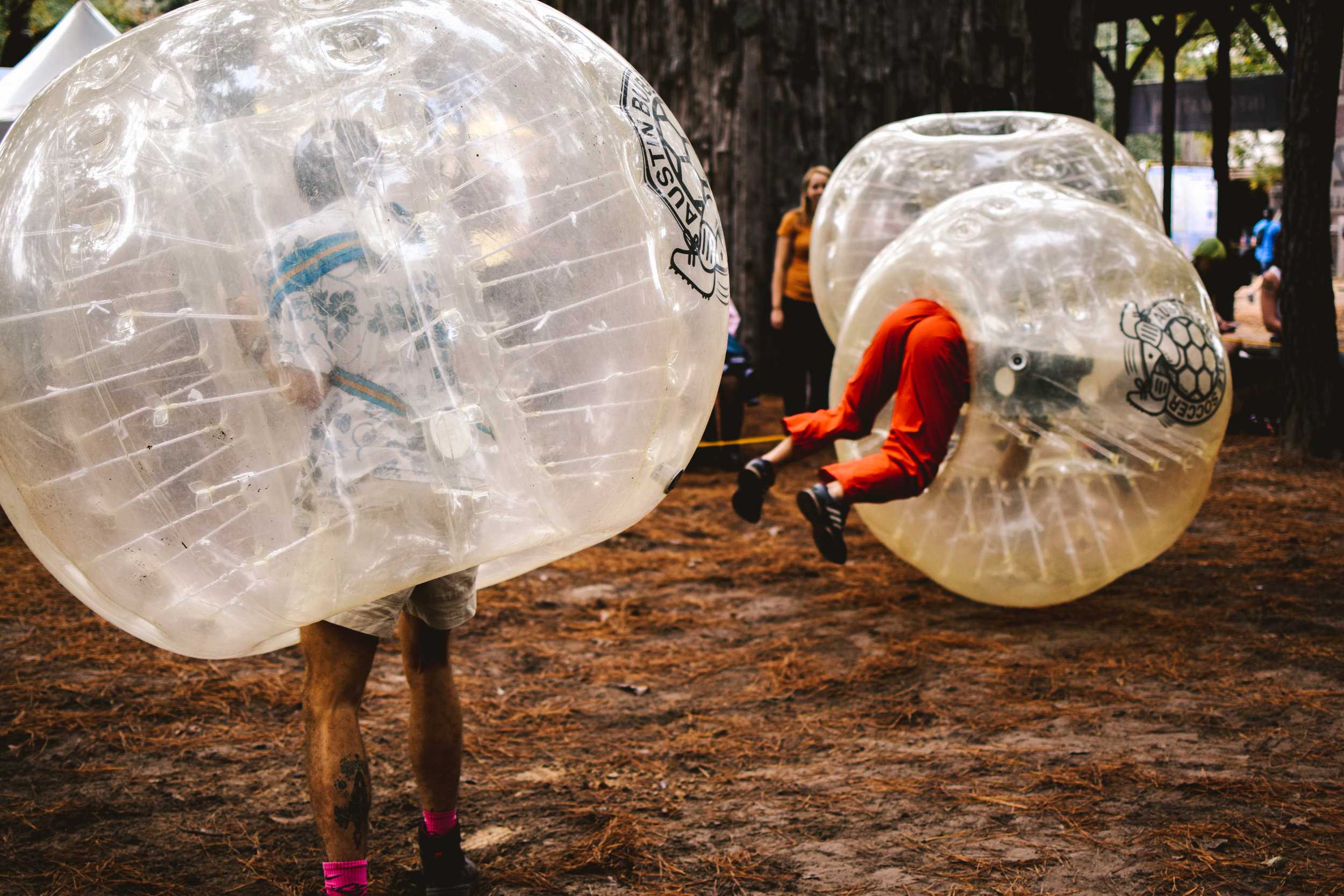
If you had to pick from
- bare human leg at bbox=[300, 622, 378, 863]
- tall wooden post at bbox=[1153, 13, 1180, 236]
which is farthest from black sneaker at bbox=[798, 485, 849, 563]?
tall wooden post at bbox=[1153, 13, 1180, 236]

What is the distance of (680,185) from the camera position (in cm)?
192

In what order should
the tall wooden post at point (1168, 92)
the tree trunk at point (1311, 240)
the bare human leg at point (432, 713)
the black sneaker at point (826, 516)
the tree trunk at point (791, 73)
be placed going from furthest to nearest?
1. the tall wooden post at point (1168, 92)
2. the tree trunk at point (791, 73)
3. the tree trunk at point (1311, 240)
4. the black sneaker at point (826, 516)
5. the bare human leg at point (432, 713)

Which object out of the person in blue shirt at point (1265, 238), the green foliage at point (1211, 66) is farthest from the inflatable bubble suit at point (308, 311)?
the green foliage at point (1211, 66)

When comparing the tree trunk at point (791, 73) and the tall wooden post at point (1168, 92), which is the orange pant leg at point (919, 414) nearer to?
the tree trunk at point (791, 73)

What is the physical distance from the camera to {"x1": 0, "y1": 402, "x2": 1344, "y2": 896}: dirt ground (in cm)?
257

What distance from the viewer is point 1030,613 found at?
4285 mm

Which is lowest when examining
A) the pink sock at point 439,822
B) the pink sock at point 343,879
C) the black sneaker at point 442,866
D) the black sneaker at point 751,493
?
the black sneaker at point 442,866

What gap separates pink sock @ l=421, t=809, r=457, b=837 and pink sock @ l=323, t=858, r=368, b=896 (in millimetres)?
317

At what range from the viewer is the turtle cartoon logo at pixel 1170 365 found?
135 inches

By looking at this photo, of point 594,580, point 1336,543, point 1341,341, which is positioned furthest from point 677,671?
point 1341,341

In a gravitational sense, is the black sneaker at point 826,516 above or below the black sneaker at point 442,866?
above

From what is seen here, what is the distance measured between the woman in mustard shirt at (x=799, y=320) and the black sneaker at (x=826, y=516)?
3.26 meters

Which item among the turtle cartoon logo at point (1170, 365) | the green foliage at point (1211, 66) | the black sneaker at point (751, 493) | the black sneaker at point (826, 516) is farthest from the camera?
the green foliage at point (1211, 66)

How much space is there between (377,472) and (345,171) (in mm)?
440
